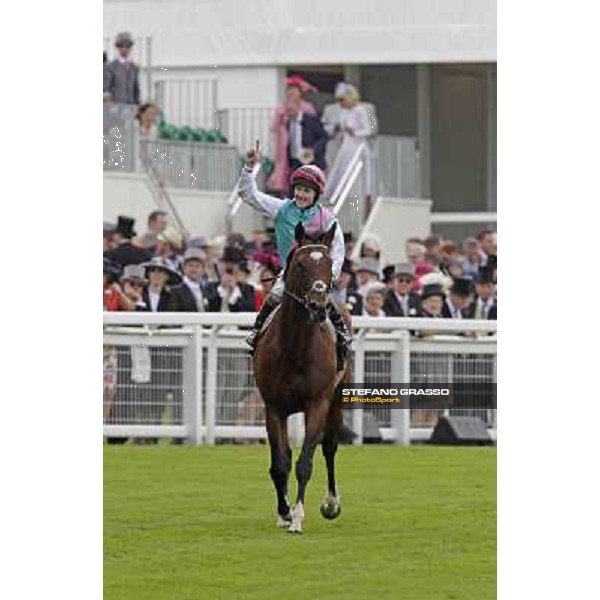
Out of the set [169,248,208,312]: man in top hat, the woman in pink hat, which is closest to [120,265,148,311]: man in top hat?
[169,248,208,312]: man in top hat

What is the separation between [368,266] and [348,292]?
351 mm

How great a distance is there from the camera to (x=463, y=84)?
21484mm

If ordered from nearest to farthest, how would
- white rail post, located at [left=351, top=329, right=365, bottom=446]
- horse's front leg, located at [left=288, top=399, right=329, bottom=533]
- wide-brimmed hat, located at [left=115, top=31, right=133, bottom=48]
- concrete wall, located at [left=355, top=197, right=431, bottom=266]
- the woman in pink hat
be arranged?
horse's front leg, located at [left=288, top=399, right=329, bottom=533], the woman in pink hat, white rail post, located at [left=351, top=329, right=365, bottom=446], concrete wall, located at [left=355, top=197, right=431, bottom=266], wide-brimmed hat, located at [left=115, top=31, right=133, bottom=48]

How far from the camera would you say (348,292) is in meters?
19.2

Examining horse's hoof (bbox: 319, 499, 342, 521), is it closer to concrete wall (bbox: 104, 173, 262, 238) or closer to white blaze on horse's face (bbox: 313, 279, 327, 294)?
→ white blaze on horse's face (bbox: 313, 279, 327, 294)

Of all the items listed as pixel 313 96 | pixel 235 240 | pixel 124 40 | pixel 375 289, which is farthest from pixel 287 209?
pixel 313 96

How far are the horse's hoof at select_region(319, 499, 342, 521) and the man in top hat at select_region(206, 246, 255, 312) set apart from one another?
4.83 m

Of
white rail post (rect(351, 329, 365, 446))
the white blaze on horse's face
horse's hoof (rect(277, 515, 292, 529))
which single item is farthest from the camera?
white rail post (rect(351, 329, 365, 446))

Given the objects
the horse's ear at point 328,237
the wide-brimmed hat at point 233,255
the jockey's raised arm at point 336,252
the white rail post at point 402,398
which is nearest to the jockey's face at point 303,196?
the jockey's raised arm at point 336,252

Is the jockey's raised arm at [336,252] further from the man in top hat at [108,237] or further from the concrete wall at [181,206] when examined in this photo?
the concrete wall at [181,206]

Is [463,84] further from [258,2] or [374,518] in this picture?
[374,518]

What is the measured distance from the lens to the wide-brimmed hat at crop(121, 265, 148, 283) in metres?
19.2

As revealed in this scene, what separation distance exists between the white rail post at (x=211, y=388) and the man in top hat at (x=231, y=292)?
227mm

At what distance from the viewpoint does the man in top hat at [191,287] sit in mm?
19125
